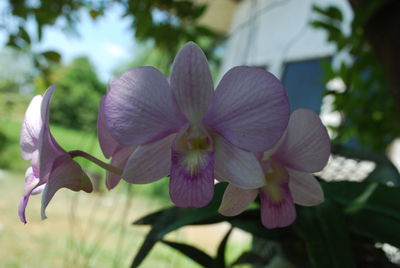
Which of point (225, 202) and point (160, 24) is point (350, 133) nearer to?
point (160, 24)

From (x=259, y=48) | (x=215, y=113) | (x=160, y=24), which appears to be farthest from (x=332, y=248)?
(x=259, y=48)

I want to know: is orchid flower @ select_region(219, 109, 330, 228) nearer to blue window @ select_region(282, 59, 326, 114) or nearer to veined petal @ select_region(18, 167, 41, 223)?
veined petal @ select_region(18, 167, 41, 223)

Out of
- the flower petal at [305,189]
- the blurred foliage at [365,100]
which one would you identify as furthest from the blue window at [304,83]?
the flower petal at [305,189]

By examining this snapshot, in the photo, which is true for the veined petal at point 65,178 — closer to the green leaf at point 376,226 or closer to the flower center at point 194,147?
the flower center at point 194,147

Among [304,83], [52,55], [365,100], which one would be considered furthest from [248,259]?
[304,83]

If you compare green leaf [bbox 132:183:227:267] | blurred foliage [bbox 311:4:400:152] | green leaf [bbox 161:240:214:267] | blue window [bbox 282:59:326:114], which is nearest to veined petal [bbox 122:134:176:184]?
green leaf [bbox 132:183:227:267]

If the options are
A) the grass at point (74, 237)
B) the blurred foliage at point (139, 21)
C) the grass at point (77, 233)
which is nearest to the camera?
the blurred foliage at point (139, 21)

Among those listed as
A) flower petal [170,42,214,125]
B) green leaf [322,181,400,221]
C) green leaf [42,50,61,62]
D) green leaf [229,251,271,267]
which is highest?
green leaf [42,50,61,62]
